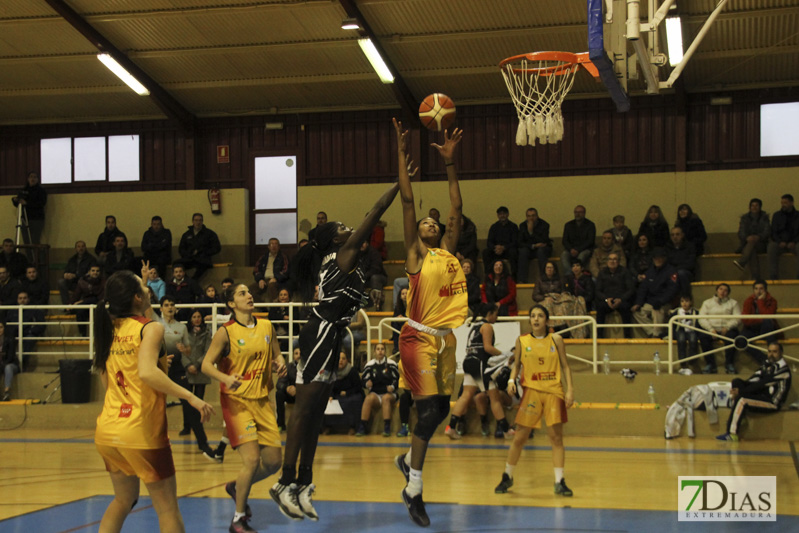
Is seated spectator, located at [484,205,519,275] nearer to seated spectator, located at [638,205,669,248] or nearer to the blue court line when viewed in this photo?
seated spectator, located at [638,205,669,248]

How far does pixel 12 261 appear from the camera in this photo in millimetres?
16547

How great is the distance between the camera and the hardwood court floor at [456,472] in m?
6.98

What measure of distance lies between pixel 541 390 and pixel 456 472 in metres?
1.45

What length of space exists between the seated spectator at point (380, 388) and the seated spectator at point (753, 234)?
700 cm

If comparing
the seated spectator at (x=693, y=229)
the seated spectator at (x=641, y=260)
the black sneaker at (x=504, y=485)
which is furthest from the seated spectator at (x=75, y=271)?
the seated spectator at (x=693, y=229)

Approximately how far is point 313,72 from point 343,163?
2396mm

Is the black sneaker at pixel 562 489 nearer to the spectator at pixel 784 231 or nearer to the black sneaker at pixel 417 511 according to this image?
the black sneaker at pixel 417 511

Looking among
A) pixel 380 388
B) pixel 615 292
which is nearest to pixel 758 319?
pixel 615 292

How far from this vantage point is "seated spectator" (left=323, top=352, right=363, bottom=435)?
466 inches

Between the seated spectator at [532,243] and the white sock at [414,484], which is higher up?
A: the seated spectator at [532,243]

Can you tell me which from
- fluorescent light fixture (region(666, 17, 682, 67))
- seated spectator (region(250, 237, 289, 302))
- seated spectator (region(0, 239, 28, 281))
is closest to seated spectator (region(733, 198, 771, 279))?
fluorescent light fixture (region(666, 17, 682, 67))

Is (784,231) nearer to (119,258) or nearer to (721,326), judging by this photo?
(721,326)

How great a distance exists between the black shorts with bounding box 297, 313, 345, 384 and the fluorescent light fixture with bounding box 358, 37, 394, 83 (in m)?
9.90

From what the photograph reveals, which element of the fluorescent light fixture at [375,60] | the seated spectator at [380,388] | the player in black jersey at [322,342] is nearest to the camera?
the player in black jersey at [322,342]
